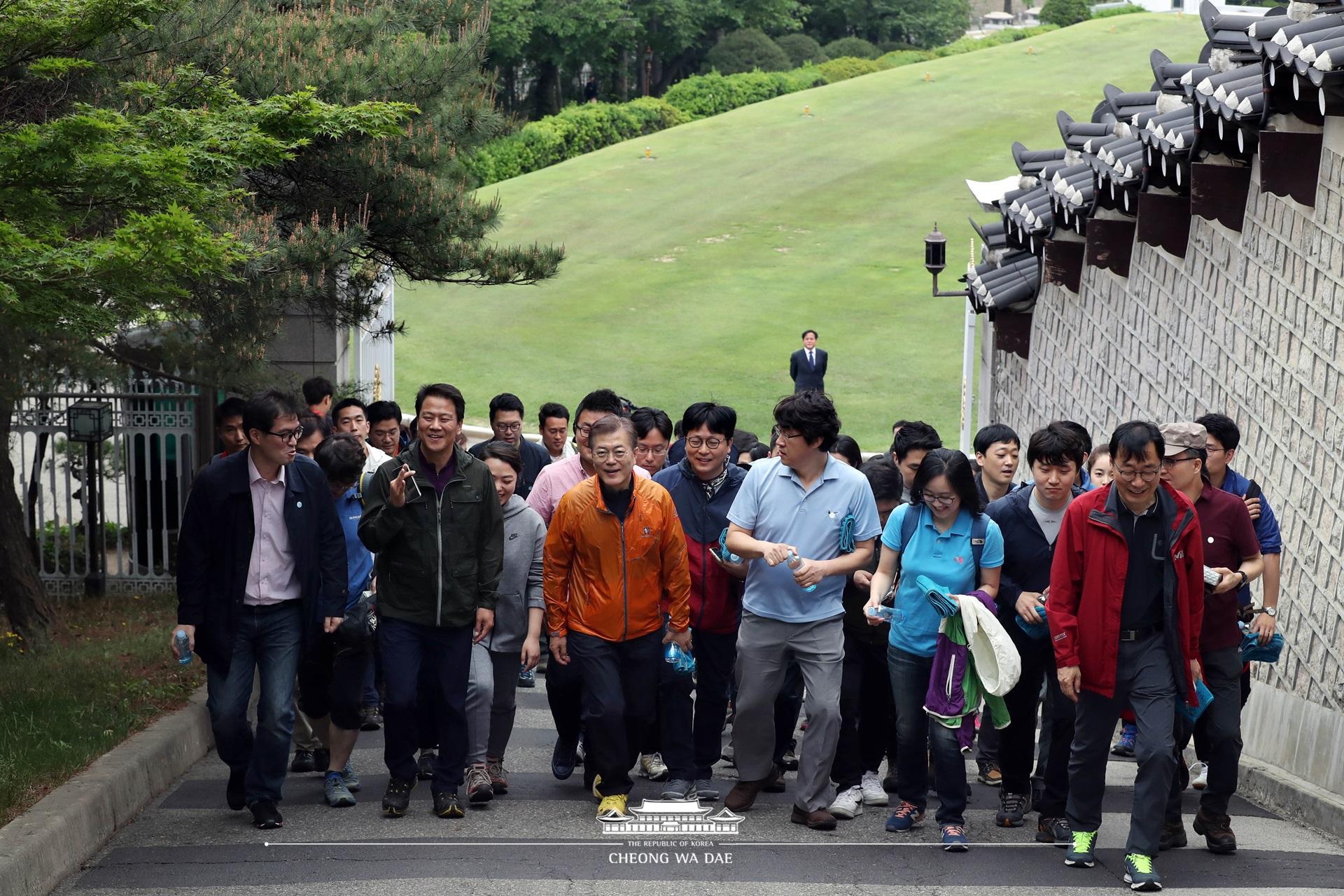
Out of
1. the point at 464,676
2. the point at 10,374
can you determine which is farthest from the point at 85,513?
the point at 464,676

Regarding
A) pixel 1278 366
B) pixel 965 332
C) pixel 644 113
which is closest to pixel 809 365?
pixel 965 332

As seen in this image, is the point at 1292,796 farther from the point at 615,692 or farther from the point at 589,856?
the point at 589,856

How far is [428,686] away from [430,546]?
652mm

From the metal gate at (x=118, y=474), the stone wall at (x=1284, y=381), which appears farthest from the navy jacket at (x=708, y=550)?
the metal gate at (x=118, y=474)

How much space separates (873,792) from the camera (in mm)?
7070

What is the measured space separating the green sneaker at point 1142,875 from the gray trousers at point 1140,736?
1.2 inches

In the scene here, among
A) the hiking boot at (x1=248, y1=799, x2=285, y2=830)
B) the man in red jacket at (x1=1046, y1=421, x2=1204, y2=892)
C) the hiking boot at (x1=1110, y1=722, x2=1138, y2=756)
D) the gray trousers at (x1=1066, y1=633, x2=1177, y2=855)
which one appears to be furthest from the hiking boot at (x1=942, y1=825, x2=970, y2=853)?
the hiking boot at (x1=248, y1=799, x2=285, y2=830)

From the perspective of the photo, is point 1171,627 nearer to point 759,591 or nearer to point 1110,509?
point 1110,509

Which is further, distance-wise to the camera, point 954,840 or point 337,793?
point 337,793

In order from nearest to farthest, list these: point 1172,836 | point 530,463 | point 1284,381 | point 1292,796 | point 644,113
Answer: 1. point 1172,836
2. point 1292,796
3. point 1284,381
4. point 530,463
5. point 644,113

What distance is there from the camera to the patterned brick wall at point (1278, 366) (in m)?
7.78

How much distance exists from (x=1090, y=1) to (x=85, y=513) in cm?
8368

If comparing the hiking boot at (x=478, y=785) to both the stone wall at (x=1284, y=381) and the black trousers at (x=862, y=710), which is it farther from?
the stone wall at (x=1284, y=381)

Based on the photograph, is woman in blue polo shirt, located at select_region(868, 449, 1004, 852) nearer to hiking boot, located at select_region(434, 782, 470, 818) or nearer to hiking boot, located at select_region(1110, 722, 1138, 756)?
hiking boot, located at select_region(434, 782, 470, 818)
